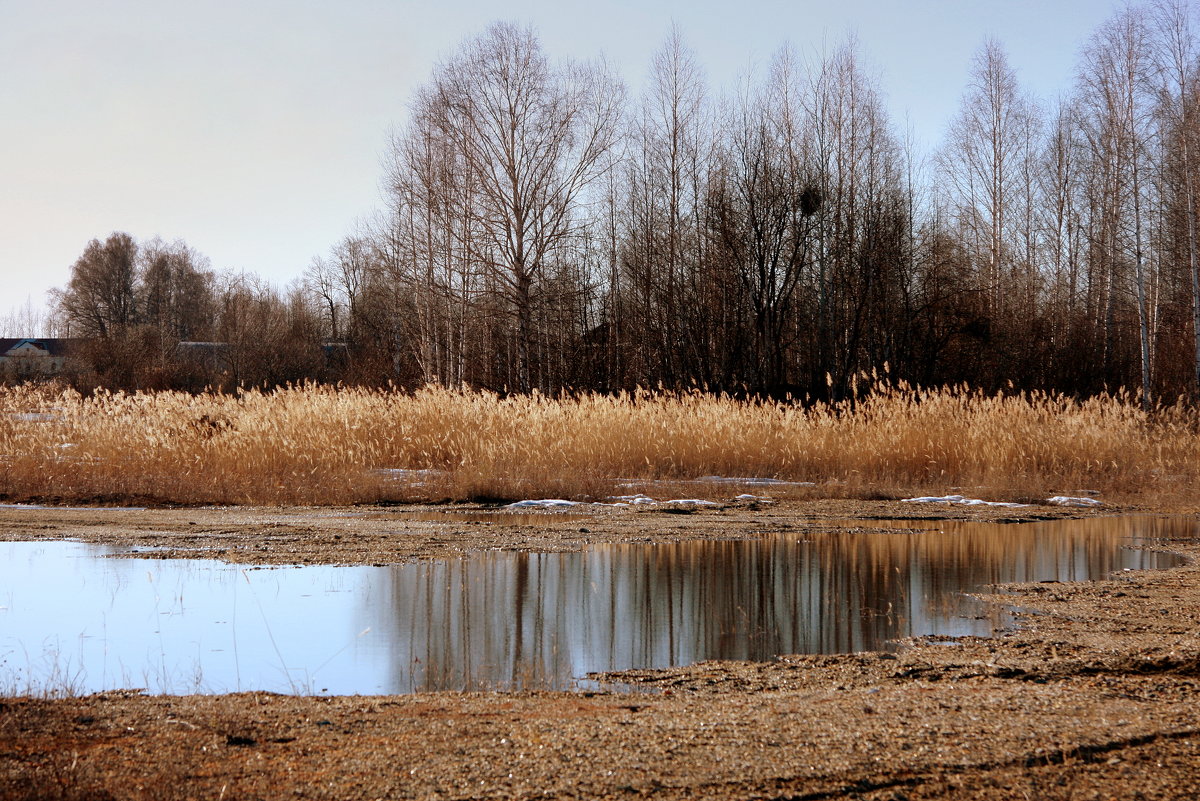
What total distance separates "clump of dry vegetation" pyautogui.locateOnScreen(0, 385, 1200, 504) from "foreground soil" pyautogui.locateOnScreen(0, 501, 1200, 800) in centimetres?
771

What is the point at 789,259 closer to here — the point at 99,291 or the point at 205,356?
the point at 205,356

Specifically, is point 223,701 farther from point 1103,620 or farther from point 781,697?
point 1103,620

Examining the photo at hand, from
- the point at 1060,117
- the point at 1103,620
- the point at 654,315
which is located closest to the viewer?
the point at 1103,620

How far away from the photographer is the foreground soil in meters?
2.96

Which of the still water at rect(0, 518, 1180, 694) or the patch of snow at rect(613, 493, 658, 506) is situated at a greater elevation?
the patch of snow at rect(613, 493, 658, 506)

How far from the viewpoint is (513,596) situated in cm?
636

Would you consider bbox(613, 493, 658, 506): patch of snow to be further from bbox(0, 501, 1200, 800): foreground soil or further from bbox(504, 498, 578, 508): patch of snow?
bbox(0, 501, 1200, 800): foreground soil

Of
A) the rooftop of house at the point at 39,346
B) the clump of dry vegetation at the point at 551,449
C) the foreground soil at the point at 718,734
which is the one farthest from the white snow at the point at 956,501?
the rooftop of house at the point at 39,346

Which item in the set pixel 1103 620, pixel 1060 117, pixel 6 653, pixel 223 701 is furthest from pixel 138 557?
pixel 1060 117

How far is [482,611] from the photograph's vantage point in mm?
5934

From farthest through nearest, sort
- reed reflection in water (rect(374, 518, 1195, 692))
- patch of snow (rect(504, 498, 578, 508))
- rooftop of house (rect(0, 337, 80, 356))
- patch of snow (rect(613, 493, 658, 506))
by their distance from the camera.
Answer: rooftop of house (rect(0, 337, 80, 356)) < patch of snow (rect(613, 493, 658, 506)) < patch of snow (rect(504, 498, 578, 508)) < reed reflection in water (rect(374, 518, 1195, 692))

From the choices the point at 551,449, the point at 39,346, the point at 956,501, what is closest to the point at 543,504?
the point at 551,449

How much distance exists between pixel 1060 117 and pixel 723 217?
14.9 metres

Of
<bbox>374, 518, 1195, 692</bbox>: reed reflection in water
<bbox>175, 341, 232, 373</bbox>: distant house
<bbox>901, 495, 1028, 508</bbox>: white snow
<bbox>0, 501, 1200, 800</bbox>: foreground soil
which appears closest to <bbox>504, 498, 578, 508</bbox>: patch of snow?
<bbox>374, 518, 1195, 692</bbox>: reed reflection in water
